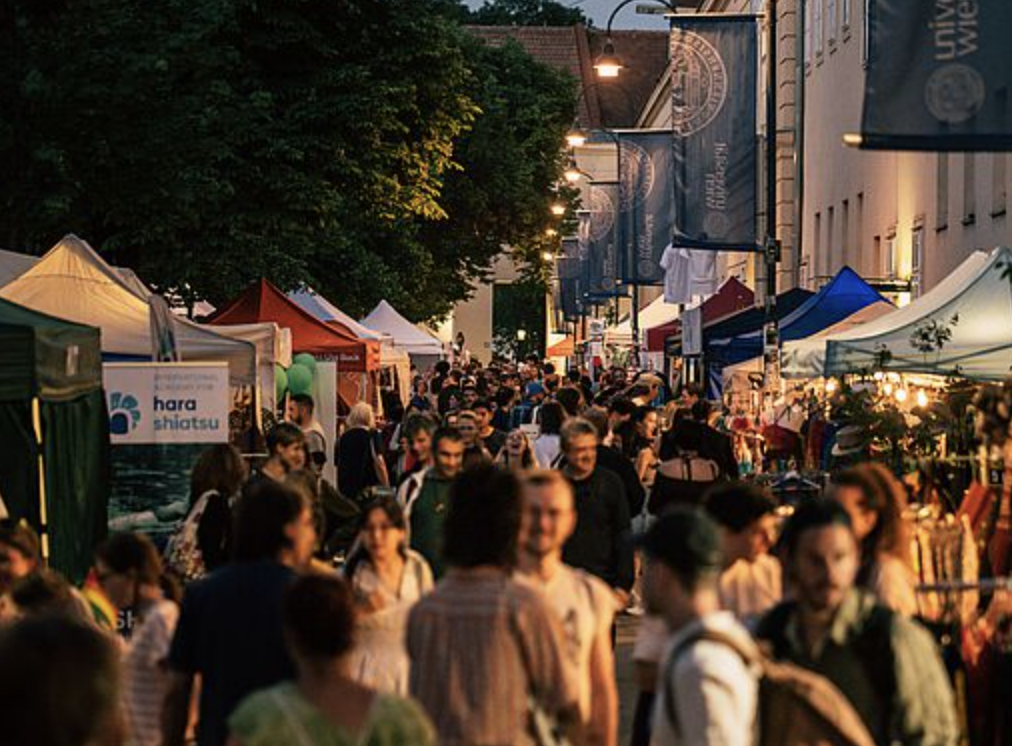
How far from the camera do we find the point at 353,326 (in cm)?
3469

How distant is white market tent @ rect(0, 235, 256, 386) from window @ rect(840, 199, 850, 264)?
2537 cm

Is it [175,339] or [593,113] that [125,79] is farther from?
[593,113]

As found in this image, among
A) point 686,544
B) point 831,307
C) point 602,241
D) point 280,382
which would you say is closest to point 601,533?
point 686,544

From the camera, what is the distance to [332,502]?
1235 cm

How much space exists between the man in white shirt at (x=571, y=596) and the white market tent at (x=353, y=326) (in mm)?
23253

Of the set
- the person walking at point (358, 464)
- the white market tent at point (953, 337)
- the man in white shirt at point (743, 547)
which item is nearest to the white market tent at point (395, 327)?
the person walking at point (358, 464)

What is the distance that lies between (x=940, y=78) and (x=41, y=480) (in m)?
5.04

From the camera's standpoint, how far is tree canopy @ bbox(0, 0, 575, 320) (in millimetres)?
21469

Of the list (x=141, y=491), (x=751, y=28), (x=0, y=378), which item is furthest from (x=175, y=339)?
(x=751, y=28)

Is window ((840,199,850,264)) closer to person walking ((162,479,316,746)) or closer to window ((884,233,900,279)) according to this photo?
window ((884,233,900,279))

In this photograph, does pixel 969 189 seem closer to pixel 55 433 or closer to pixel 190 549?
pixel 55 433

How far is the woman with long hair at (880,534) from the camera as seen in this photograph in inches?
310

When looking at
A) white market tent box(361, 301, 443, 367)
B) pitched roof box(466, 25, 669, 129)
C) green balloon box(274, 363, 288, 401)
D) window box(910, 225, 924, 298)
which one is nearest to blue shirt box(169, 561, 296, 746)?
green balloon box(274, 363, 288, 401)

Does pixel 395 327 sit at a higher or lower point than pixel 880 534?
higher
